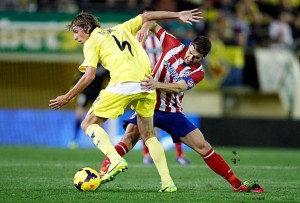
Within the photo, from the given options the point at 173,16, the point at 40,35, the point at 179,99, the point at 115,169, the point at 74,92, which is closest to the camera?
the point at 115,169

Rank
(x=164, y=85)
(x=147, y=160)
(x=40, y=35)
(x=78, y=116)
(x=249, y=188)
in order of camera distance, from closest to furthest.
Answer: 1. (x=164, y=85)
2. (x=249, y=188)
3. (x=147, y=160)
4. (x=78, y=116)
5. (x=40, y=35)

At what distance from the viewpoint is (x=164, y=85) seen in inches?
360

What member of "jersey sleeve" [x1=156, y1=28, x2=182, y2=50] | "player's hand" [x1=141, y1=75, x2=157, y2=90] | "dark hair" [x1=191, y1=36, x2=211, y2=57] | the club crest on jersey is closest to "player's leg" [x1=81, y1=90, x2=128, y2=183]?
"player's hand" [x1=141, y1=75, x2=157, y2=90]

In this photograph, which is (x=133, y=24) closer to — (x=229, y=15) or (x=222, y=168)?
(x=222, y=168)

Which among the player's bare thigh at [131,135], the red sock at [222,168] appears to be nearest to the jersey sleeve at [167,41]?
the player's bare thigh at [131,135]

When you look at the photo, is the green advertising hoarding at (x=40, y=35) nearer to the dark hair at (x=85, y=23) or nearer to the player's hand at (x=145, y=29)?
the player's hand at (x=145, y=29)

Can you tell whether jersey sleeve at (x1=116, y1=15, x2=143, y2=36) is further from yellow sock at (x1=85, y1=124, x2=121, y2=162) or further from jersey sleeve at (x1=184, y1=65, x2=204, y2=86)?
yellow sock at (x1=85, y1=124, x2=121, y2=162)

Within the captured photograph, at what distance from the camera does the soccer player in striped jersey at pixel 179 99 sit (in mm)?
9352

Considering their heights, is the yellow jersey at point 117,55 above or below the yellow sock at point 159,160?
above

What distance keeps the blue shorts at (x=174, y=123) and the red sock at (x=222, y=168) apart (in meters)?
0.39

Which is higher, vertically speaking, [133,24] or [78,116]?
[133,24]

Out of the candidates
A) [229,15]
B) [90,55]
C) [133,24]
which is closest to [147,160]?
[133,24]

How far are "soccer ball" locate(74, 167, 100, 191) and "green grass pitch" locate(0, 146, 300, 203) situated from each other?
79mm

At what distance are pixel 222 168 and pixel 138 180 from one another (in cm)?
165
